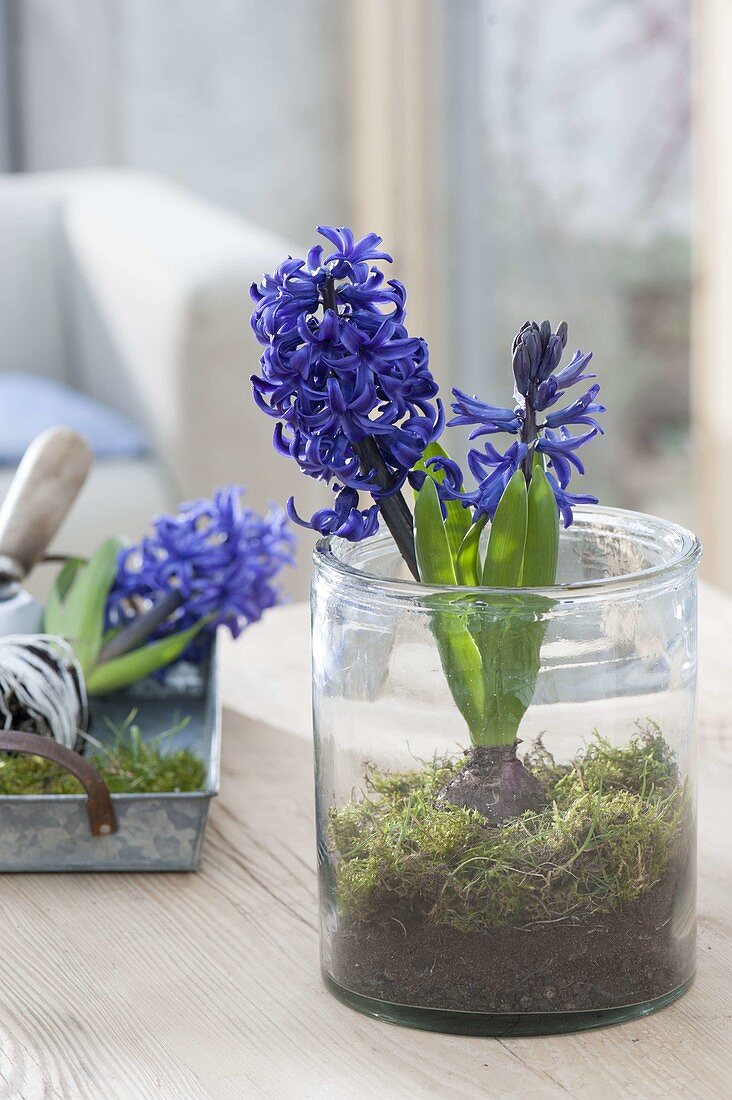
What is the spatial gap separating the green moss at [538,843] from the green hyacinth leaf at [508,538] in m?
0.06

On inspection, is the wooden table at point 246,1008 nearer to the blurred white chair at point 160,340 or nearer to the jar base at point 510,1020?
the jar base at point 510,1020

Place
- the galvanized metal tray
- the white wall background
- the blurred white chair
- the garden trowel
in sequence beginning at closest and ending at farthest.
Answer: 1. the galvanized metal tray
2. the garden trowel
3. the blurred white chair
4. the white wall background

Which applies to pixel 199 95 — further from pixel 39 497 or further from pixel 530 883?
pixel 530 883

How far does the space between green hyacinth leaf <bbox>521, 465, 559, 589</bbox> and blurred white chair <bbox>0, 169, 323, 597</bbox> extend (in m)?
1.30

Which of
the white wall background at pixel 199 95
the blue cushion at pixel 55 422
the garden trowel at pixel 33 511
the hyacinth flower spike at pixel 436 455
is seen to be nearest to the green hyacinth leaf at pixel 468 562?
the hyacinth flower spike at pixel 436 455

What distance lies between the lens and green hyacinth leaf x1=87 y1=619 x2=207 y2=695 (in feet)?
2.75

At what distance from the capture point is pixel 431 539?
529 mm

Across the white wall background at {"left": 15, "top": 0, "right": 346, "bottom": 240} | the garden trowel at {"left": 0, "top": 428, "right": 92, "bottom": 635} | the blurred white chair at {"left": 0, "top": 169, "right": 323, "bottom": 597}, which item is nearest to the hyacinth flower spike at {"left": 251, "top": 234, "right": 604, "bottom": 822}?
the garden trowel at {"left": 0, "top": 428, "right": 92, "bottom": 635}

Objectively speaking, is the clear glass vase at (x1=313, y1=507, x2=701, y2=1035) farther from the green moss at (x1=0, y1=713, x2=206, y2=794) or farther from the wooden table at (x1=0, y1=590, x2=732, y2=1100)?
the green moss at (x1=0, y1=713, x2=206, y2=794)

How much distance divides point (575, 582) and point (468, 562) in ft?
0.14

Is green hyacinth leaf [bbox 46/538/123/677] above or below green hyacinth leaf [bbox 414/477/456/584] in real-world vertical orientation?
below

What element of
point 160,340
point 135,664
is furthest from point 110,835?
point 160,340

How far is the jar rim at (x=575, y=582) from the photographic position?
50cm

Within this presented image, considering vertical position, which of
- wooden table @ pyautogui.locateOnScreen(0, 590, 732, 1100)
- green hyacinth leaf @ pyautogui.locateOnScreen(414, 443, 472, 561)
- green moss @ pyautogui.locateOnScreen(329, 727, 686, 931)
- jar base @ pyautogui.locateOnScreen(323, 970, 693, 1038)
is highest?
green hyacinth leaf @ pyautogui.locateOnScreen(414, 443, 472, 561)
